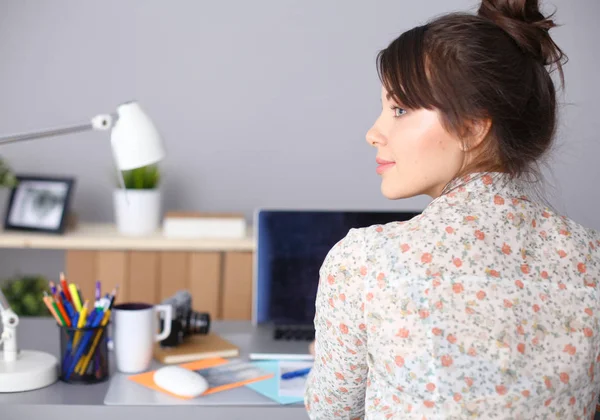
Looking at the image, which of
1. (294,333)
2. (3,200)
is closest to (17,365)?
(294,333)

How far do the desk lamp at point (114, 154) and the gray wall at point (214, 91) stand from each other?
1.66m

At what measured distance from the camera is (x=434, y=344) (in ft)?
3.14

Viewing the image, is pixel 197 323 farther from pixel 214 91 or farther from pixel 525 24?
pixel 214 91

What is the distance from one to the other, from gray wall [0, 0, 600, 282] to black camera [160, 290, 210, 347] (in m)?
1.41

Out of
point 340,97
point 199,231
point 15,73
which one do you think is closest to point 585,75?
point 340,97

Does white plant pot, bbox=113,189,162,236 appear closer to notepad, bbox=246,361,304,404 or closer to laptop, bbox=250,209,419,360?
laptop, bbox=250,209,419,360

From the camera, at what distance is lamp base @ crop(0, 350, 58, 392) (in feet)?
4.88

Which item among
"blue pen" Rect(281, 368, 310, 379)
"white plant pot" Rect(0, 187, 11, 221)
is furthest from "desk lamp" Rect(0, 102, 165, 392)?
"white plant pot" Rect(0, 187, 11, 221)

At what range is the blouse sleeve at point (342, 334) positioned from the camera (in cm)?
102

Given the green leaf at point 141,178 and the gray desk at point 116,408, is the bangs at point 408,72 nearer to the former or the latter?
the gray desk at point 116,408

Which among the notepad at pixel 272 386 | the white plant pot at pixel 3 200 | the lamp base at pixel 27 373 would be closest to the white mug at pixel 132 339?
the lamp base at pixel 27 373

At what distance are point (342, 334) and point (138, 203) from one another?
6.28 feet

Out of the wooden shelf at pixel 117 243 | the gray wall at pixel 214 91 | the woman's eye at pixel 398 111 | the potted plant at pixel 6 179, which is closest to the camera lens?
the woman's eye at pixel 398 111

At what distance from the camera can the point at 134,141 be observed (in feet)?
5.07
